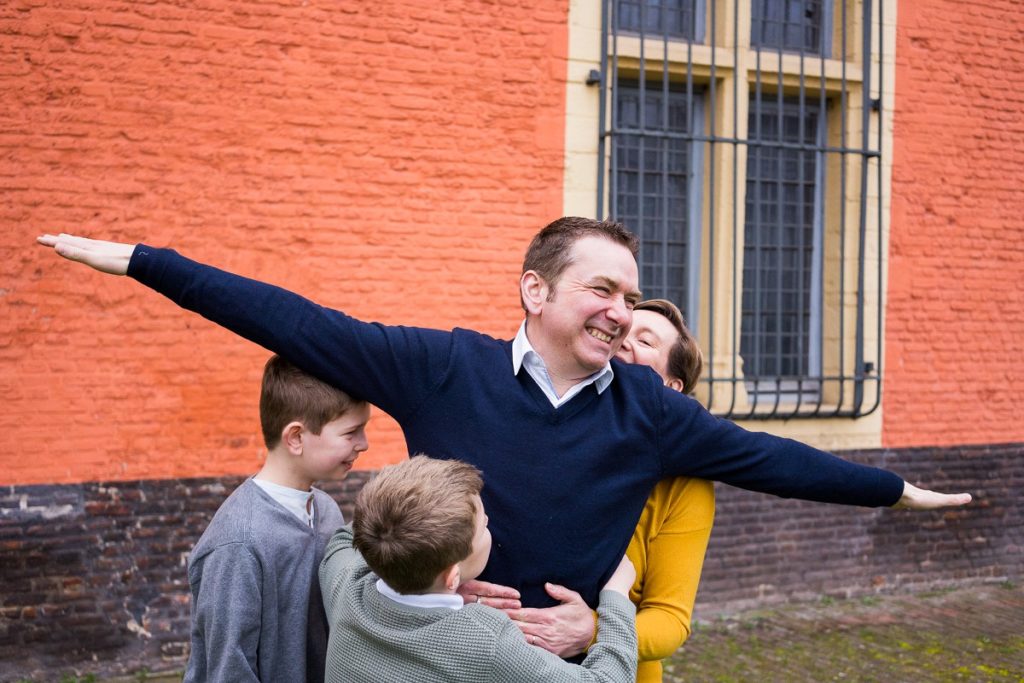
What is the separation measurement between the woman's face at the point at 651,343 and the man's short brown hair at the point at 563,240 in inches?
14.4

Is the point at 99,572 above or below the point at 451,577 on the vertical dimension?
below

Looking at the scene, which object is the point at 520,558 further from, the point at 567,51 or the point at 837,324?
the point at 837,324

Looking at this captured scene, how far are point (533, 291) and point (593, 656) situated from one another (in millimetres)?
852

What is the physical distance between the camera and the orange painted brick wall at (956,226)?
281 inches

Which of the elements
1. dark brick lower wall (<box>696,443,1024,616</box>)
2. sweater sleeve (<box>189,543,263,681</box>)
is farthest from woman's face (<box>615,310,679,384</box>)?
dark brick lower wall (<box>696,443,1024,616</box>)

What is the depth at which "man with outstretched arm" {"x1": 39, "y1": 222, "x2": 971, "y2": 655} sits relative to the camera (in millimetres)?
2193

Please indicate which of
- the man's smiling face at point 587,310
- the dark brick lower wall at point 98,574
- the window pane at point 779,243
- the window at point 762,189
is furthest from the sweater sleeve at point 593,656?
the window pane at point 779,243

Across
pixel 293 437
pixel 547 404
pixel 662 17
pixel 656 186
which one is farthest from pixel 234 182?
pixel 547 404

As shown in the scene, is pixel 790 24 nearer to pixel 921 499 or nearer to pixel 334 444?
pixel 921 499

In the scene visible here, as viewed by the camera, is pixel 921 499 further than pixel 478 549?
Yes

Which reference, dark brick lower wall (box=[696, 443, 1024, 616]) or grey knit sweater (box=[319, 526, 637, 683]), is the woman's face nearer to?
grey knit sweater (box=[319, 526, 637, 683])

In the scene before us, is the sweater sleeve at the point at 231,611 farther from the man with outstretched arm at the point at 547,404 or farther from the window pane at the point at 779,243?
the window pane at the point at 779,243

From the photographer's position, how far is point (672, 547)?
245cm

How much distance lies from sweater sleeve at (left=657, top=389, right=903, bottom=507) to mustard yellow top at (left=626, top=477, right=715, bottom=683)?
0.32ft
